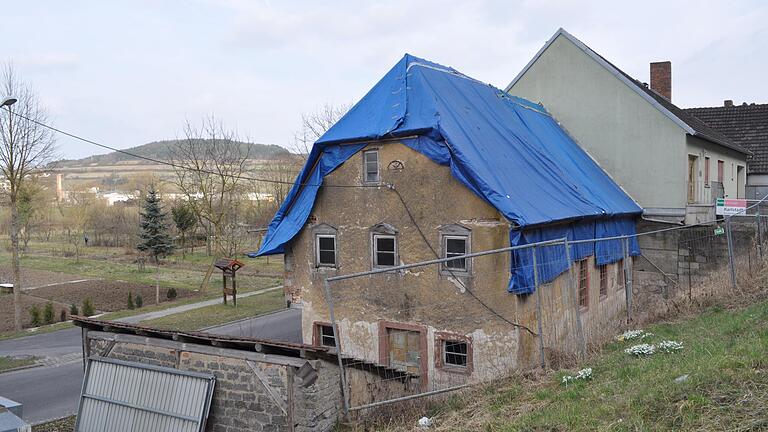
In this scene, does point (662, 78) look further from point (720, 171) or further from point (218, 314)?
point (218, 314)

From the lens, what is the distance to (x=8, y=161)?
23.3 meters

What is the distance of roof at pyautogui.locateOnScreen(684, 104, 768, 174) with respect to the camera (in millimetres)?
26625

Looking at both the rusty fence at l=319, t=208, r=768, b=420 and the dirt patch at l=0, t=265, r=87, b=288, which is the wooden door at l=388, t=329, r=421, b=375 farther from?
the dirt patch at l=0, t=265, r=87, b=288

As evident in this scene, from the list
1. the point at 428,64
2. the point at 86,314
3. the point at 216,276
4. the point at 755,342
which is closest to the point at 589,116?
the point at 428,64

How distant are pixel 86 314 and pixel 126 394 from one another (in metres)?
16.2

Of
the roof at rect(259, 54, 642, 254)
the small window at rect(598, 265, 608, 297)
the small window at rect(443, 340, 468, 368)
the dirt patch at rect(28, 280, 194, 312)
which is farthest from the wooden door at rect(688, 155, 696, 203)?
the dirt patch at rect(28, 280, 194, 312)

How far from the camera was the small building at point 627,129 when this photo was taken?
59.9 ft

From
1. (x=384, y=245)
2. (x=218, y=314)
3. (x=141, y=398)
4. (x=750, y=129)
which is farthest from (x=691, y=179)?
Answer: (x=218, y=314)

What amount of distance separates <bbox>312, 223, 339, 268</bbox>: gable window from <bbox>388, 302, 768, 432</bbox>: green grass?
5.99 meters

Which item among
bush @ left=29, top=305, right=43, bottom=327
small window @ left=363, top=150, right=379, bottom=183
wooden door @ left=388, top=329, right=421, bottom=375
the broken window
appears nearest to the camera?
wooden door @ left=388, top=329, right=421, bottom=375

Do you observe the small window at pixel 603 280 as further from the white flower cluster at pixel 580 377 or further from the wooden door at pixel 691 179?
the white flower cluster at pixel 580 377

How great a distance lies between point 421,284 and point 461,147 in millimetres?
3063

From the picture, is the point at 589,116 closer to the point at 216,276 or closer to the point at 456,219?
the point at 456,219

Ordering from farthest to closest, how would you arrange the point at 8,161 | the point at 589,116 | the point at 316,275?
the point at 8,161
the point at 589,116
the point at 316,275
